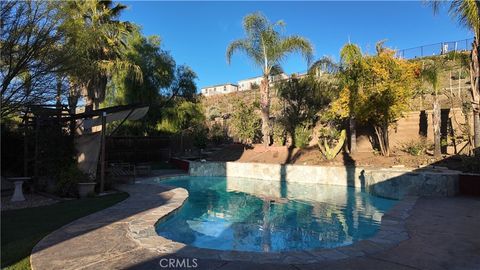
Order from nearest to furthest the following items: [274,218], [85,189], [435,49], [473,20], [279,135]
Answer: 1. [274,218]
2. [85,189]
3. [473,20]
4. [279,135]
5. [435,49]

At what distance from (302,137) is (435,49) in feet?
59.8

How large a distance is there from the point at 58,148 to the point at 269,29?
500 inches

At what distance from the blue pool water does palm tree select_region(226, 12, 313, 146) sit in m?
7.56

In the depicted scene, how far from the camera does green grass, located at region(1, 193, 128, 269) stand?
4854 mm

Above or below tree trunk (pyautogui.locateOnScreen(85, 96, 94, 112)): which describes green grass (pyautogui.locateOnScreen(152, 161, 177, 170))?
below

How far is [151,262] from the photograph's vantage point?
4.60 meters

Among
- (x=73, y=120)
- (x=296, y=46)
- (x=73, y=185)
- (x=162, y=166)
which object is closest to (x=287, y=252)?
(x=73, y=185)

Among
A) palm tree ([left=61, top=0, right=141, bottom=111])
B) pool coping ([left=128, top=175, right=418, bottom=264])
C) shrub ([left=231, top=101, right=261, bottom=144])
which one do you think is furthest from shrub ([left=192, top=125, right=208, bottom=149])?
pool coping ([left=128, top=175, right=418, bottom=264])

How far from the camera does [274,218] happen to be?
877 centimetres

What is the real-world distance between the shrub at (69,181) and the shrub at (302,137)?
11.5 meters

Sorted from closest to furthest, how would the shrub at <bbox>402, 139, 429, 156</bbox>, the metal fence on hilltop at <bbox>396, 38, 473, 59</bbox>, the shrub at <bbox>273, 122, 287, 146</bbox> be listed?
1. the shrub at <bbox>402, 139, 429, 156</bbox>
2. the shrub at <bbox>273, 122, 287, 146</bbox>
3. the metal fence on hilltop at <bbox>396, 38, 473, 59</bbox>

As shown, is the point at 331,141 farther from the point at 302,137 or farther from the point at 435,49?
the point at 435,49

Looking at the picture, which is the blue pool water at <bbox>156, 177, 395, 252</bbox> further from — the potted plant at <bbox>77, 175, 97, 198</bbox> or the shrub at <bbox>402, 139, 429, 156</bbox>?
the shrub at <bbox>402, 139, 429, 156</bbox>

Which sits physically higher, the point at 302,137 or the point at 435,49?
the point at 435,49
